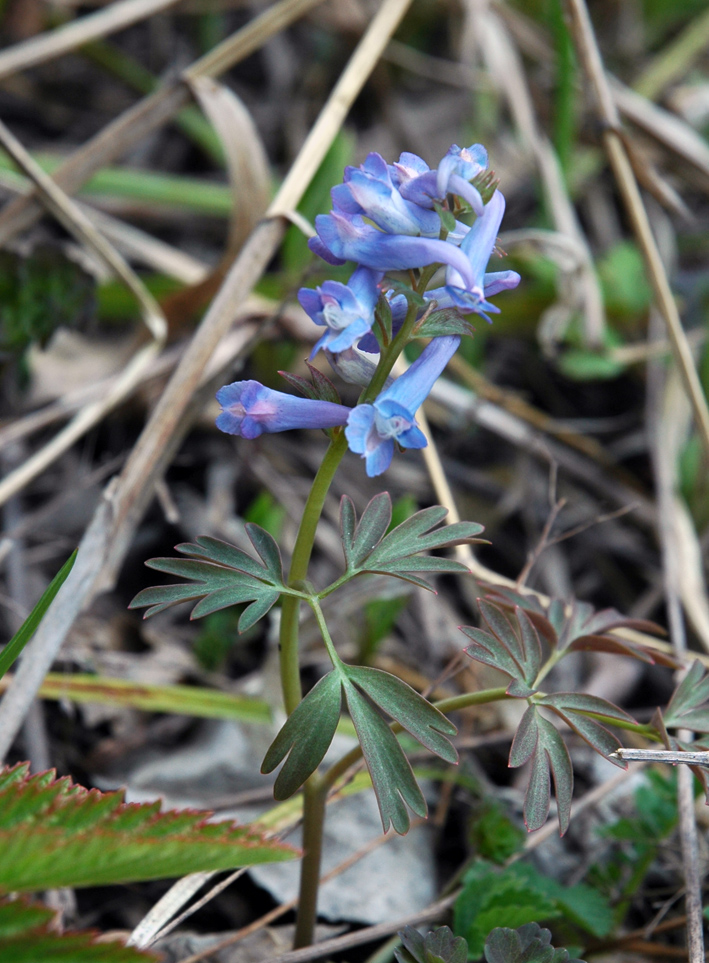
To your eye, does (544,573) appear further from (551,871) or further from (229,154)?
(229,154)

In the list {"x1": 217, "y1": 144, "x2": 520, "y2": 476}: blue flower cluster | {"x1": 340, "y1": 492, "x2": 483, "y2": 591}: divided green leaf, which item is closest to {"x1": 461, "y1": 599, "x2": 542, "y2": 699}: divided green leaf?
→ {"x1": 340, "y1": 492, "x2": 483, "y2": 591}: divided green leaf

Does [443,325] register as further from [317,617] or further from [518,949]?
[518,949]

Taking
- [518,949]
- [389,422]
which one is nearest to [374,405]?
[389,422]

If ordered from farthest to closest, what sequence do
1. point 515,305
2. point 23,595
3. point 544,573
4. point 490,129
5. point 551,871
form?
point 490,129 → point 515,305 → point 544,573 → point 23,595 → point 551,871

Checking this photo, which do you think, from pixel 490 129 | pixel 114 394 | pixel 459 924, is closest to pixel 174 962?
pixel 459 924

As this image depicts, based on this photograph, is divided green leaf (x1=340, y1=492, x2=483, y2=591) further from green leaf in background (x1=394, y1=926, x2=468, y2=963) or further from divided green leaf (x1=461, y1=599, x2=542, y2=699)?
green leaf in background (x1=394, y1=926, x2=468, y2=963)

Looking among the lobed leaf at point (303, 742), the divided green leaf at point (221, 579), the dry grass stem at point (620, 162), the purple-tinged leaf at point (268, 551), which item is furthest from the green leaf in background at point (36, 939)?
the dry grass stem at point (620, 162)

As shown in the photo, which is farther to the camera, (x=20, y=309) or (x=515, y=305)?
(x=515, y=305)
